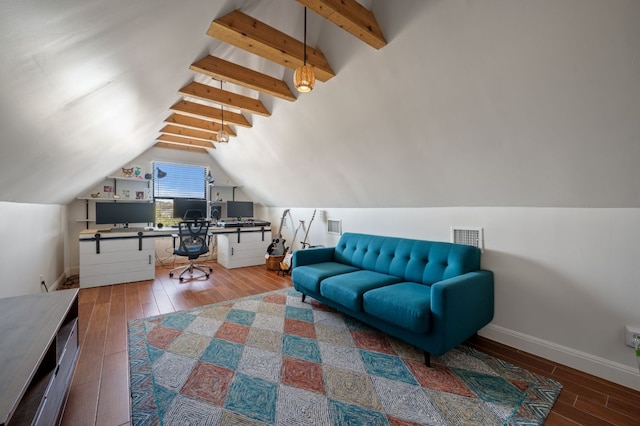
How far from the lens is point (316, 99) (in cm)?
278

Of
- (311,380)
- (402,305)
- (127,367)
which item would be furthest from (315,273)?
(127,367)

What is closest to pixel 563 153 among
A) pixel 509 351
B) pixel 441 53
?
pixel 441 53

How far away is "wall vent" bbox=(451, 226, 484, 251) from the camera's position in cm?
258

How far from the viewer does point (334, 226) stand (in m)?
4.47

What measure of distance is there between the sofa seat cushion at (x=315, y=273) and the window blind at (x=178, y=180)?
150 inches

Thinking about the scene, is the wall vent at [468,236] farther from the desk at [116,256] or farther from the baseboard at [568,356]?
the desk at [116,256]

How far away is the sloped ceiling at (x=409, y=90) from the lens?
4.28ft

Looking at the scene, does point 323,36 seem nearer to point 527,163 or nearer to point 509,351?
point 527,163

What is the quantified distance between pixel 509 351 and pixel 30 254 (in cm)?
490

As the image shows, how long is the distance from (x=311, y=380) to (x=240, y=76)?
2.72 meters

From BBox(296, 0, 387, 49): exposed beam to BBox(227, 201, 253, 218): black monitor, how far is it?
15.0 ft

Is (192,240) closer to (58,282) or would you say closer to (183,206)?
(183,206)

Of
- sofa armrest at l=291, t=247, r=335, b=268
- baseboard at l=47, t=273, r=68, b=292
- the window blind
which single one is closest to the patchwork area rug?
sofa armrest at l=291, t=247, r=335, b=268

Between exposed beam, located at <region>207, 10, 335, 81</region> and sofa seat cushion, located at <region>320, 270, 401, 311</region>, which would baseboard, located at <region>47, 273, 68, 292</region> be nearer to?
sofa seat cushion, located at <region>320, 270, 401, 311</region>
